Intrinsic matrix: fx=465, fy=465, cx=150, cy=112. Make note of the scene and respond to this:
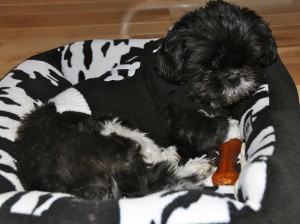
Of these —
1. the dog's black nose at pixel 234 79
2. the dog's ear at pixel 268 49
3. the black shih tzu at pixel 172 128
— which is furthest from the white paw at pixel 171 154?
the dog's ear at pixel 268 49

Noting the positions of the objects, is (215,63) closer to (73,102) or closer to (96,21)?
(73,102)

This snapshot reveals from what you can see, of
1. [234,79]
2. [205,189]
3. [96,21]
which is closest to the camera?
[205,189]

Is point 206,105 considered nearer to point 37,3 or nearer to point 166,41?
point 166,41

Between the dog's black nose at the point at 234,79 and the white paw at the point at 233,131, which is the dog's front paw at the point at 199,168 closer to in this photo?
the white paw at the point at 233,131

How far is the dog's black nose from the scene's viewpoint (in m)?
2.97

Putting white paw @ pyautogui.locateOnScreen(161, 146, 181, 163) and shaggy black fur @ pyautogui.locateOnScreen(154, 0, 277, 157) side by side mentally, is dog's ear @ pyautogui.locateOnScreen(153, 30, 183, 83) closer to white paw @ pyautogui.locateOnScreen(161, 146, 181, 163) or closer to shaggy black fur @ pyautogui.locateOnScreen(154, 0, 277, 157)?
shaggy black fur @ pyautogui.locateOnScreen(154, 0, 277, 157)

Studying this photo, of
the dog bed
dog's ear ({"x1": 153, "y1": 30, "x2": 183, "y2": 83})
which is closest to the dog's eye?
dog's ear ({"x1": 153, "y1": 30, "x2": 183, "y2": 83})

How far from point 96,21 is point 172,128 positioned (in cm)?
Answer: 286

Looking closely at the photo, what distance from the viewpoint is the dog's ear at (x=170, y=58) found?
9.96 feet

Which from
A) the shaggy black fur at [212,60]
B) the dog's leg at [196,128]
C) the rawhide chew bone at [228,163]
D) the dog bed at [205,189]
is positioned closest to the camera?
the dog bed at [205,189]

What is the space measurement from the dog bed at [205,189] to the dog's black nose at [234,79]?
0.30 m

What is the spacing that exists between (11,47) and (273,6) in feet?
10.8

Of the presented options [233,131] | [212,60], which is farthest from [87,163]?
[233,131]

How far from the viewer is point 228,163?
316 centimetres
